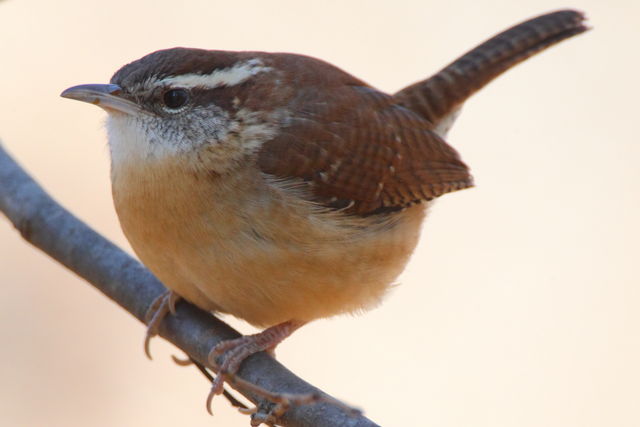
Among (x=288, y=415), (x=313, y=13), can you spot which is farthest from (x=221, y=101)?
(x=313, y=13)

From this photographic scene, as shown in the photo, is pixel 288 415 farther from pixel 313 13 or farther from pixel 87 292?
pixel 313 13

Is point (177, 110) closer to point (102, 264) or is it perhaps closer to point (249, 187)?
point (249, 187)

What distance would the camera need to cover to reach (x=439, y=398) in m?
6.33

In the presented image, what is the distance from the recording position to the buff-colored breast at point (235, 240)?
3789 mm

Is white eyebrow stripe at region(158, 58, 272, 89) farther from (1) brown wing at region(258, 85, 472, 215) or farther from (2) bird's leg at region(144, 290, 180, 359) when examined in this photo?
(2) bird's leg at region(144, 290, 180, 359)

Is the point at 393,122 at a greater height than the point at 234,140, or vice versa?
the point at 393,122

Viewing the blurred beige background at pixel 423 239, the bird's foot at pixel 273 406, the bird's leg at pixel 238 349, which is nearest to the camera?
the bird's foot at pixel 273 406

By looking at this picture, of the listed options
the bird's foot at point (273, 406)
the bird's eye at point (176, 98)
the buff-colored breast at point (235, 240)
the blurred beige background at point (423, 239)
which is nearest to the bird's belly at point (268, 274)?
the buff-colored breast at point (235, 240)

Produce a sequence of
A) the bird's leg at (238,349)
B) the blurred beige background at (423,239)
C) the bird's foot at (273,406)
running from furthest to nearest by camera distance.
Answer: the blurred beige background at (423,239), the bird's leg at (238,349), the bird's foot at (273,406)

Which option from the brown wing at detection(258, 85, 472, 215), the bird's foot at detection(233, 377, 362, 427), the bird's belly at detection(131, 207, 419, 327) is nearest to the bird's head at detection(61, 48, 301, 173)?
the brown wing at detection(258, 85, 472, 215)

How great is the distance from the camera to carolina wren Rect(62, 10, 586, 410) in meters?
3.81


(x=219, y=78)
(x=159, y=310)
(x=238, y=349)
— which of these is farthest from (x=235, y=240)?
(x=219, y=78)

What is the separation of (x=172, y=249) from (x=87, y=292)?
309cm

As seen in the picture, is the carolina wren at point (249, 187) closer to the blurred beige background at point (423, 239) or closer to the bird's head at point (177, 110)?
the bird's head at point (177, 110)
